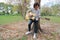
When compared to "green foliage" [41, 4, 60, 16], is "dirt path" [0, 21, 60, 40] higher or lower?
lower

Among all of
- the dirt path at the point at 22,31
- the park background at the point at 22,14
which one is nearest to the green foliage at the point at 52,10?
the park background at the point at 22,14

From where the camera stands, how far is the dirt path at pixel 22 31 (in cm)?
582

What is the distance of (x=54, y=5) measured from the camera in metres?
6.75

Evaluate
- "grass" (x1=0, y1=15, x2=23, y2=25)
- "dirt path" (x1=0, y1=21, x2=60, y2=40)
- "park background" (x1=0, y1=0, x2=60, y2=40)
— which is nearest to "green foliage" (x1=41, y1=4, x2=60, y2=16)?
"park background" (x1=0, y1=0, x2=60, y2=40)

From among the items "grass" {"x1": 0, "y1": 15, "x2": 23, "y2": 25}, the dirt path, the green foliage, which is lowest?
the dirt path

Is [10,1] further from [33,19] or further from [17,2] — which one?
→ [33,19]

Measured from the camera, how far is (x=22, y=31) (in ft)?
20.0

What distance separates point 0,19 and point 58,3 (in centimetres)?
208

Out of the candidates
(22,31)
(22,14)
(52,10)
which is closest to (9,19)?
(22,14)

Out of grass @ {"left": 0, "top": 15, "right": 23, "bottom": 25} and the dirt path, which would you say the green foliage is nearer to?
the dirt path

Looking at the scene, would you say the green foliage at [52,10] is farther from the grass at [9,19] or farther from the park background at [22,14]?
the grass at [9,19]

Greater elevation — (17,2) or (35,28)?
(17,2)

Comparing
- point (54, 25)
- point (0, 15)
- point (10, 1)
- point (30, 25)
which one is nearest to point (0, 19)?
point (0, 15)

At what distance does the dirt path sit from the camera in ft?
19.1
